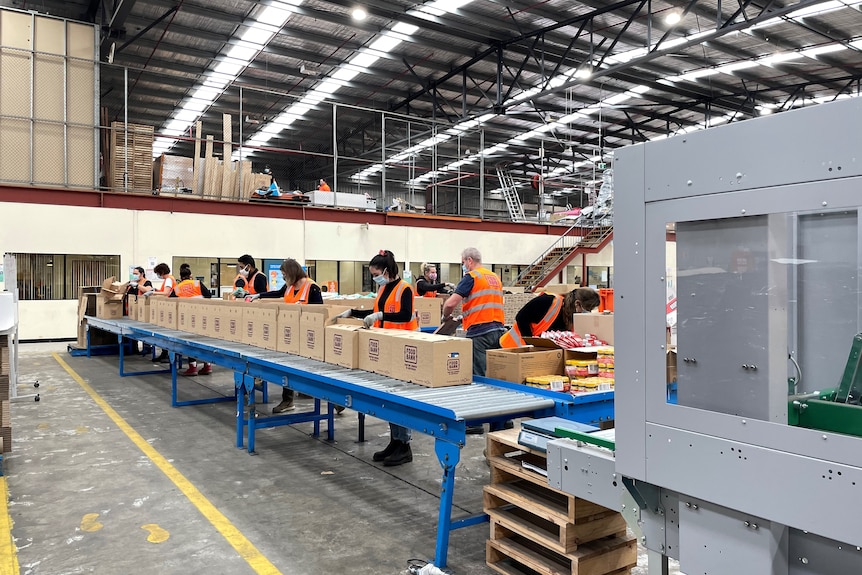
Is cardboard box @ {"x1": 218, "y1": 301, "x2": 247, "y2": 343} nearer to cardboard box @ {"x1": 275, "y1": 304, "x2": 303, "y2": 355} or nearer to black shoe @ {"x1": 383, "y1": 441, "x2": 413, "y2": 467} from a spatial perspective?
cardboard box @ {"x1": 275, "y1": 304, "x2": 303, "y2": 355}

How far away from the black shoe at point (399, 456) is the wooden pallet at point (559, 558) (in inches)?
77.0

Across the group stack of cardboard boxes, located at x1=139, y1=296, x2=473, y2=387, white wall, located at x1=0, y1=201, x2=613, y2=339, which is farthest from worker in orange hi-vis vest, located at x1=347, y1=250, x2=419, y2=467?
white wall, located at x1=0, y1=201, x2=613, y2=339

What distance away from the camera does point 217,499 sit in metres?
4.34

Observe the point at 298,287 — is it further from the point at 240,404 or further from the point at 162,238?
the point at 162,238

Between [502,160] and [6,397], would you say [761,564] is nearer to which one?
[6,397]

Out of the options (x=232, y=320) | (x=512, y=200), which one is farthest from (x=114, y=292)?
(x=512, y=200)

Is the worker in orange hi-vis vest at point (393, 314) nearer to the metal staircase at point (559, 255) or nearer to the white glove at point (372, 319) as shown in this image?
the white glove at point (372, 319)

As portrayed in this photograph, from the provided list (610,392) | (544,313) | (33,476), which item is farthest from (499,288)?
(33,476)

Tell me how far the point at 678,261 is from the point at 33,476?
17.5ft

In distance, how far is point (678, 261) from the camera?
6.09 ft

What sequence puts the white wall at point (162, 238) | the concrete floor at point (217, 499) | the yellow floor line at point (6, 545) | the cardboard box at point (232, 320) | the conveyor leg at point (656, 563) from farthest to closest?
the white wall at point (162, 238)
the cardboard box at point (232, 320)
the concrete floor at point (217, 499)
the yellow floor line at point (6, 545)
the conveyor leg at point (656, 563)

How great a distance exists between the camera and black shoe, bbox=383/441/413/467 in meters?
5.13

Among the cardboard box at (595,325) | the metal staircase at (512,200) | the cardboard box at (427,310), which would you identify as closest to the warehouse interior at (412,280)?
the cardboard box at (595,325)

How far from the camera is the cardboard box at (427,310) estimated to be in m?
10.3
